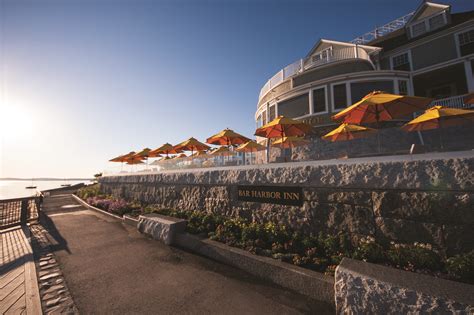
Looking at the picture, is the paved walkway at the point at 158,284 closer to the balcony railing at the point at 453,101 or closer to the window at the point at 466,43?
the balcony railing at the point at 453,101

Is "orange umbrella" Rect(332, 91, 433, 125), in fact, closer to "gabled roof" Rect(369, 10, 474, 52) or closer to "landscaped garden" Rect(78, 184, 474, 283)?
"landscaped garden" Rect(78, 184, 474, 283)

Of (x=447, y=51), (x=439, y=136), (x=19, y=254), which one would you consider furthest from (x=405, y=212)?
(x=447, y=51)

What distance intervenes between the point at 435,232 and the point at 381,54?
2320 centimetres

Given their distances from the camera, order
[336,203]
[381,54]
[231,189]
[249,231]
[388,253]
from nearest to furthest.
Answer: [388,253]
[336,203]
[249,231]
[231,189]
[381,54]

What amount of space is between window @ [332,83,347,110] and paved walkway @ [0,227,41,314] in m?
18.8

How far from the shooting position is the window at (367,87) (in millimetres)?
16219

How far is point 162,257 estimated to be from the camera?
579 cm

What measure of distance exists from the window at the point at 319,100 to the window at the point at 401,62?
8479 mm

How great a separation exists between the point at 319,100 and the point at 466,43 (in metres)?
11.8

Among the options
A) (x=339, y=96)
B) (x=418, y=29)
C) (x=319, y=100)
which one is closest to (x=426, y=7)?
(x=418, y=29)

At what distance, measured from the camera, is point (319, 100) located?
17750mm

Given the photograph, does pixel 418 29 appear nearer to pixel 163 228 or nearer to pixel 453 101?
pixel 453 101

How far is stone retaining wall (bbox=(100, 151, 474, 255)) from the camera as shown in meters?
3.49

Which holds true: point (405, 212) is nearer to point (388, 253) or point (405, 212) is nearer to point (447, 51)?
point (388, 253)
